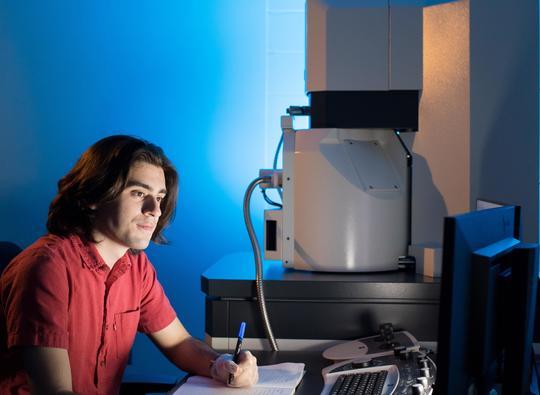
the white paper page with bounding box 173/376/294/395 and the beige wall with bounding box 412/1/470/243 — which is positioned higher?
the beige wall with bounding box 412/1/470/243

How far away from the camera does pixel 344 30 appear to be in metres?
2.05

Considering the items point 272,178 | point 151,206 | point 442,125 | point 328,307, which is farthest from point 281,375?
point 442,125

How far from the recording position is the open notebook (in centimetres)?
143

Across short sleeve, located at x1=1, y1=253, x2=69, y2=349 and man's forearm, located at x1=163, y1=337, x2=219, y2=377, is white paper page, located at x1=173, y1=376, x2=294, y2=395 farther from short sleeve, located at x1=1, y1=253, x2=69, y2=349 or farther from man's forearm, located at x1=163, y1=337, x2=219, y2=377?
short sleeve, located at x1=1, y1=253, x2=69, y2=349

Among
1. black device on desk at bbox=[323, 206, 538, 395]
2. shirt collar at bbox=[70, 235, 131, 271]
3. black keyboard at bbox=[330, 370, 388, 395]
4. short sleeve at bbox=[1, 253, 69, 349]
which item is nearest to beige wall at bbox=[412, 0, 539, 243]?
black keyboard at bbox=[330, 370, 388, 395]

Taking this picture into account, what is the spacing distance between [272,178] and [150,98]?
1.44 m

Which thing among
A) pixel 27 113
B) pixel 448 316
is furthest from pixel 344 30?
pixel 27 113

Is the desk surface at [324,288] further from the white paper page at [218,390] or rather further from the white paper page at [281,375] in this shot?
the white paper page at [218,390]

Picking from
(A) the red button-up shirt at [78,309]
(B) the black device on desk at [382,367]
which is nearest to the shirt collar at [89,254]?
(A) the red button-up shirt at [78,309]

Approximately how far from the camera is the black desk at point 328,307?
184cm

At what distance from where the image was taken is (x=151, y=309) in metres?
1.75

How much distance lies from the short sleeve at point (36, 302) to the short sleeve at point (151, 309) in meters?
0.32

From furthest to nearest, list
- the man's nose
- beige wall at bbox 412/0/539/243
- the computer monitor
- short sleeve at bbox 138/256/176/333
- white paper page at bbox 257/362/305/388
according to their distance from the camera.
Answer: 1. beige wall at bbox 412/0/539/243
2. short sleeve at bbox 138/256/176/333
3. the man's nose
4. white paper page at bbox 257/362/305/388
5. the computer monitor

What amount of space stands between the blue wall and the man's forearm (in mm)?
1621
